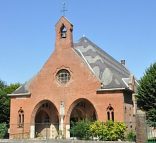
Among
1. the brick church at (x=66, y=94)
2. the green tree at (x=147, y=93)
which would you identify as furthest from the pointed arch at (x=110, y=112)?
the green tree at (x=147, y=93)

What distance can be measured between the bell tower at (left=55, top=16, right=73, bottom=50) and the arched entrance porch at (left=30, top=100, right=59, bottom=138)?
7143 millimetres

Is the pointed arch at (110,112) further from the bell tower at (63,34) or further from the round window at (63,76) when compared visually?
the bell tower at (63,34)

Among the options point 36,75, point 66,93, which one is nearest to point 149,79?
point 66,93

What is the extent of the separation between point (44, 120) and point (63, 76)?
652 centimetres

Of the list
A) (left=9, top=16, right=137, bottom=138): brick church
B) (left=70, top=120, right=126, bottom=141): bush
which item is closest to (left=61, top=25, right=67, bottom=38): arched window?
(left=9, top=16, right=137, bottom=138): brick church

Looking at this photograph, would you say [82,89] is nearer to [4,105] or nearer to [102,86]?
[102,86]

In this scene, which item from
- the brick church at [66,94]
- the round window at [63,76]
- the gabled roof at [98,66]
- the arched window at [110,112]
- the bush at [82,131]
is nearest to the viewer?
the bush at [82,131]

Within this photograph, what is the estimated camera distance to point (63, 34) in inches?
1615

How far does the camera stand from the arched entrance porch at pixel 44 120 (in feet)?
130

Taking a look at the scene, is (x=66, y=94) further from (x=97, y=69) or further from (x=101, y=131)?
(x=101, y=131)

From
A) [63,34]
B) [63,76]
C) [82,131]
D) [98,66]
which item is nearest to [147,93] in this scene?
[98,66]

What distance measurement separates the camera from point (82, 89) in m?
37.9

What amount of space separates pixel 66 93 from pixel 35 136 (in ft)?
21.2

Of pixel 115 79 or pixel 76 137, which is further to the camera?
pixel 115 79
